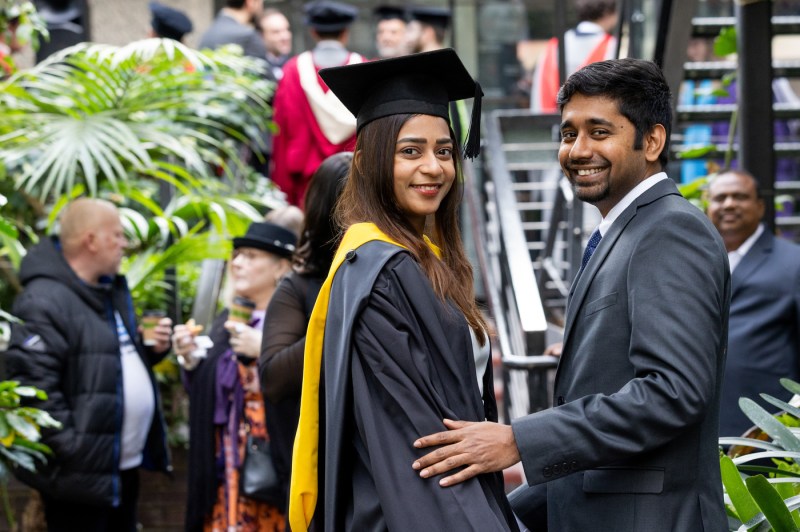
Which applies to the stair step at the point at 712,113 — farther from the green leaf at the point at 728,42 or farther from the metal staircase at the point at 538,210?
the green leaf at the point at 728,42

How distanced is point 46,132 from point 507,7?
23.7ft

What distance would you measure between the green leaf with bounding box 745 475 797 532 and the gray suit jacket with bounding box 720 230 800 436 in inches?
90.8

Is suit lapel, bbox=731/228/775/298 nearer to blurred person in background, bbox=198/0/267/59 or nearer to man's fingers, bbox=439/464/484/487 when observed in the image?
man's fingers, bbox=439/464/484/487

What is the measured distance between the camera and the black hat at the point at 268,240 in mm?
5105

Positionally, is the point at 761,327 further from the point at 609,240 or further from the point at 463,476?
the point at 463,476

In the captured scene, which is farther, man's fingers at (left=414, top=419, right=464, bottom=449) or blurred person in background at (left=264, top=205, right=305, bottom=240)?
blurred person in background at (left=264, top=205, right=305, bottom=240)

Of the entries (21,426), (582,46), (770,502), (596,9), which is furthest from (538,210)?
(770,502)

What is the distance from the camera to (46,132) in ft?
19.4

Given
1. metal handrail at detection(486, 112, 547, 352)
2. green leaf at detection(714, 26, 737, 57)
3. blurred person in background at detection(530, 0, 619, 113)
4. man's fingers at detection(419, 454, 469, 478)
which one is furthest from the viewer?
blurred person in background at detection(530, 0, 619, 113)

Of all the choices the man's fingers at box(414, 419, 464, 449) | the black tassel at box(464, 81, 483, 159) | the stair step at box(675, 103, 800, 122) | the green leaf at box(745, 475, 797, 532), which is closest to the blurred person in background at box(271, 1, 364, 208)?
the stair step at box(675, 103, 800, 122)

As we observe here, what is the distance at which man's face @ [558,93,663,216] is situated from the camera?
2891 mm

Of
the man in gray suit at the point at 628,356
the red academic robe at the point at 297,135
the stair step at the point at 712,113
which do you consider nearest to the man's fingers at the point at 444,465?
the man in gray suit at the point at 628,356

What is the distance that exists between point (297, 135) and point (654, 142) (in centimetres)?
524

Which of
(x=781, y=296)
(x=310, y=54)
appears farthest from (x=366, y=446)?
(x=310, y=54)
